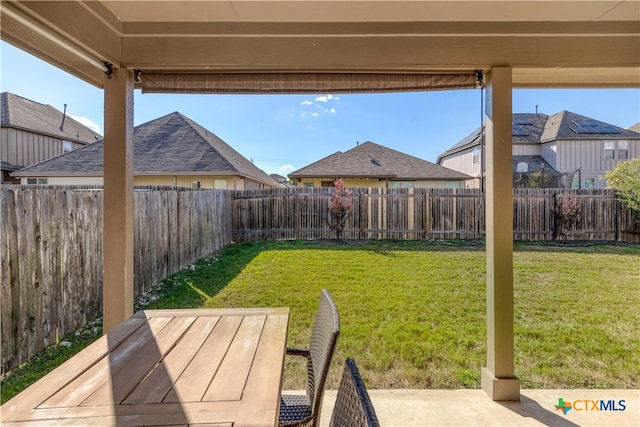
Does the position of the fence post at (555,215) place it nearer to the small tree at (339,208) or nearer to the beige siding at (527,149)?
the small tree at (339,208)

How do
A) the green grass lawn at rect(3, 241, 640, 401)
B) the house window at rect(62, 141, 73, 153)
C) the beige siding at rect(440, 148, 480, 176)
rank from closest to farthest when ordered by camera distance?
the green grass lawn at rect(3, 241, 640, 401), the house window at rect(62, 141, 73, 153), the beige siding at rect(440, 148, 480, 176)

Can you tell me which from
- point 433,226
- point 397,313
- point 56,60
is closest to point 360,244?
point 433,226

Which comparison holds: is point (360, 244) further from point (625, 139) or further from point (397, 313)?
point (625, 139)

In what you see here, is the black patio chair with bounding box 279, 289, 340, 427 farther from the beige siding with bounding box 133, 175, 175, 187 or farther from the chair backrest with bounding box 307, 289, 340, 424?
the beige siding with bounding box 133, 175, 175, 187

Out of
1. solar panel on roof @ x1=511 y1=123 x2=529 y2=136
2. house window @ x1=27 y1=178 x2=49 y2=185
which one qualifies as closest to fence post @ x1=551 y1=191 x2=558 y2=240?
solar panel on roof @ x1=511 y1=123 x2=529 y2=136

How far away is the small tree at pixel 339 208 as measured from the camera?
320 inches

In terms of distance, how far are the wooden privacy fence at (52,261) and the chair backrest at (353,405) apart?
264cm

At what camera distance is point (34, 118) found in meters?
6.75

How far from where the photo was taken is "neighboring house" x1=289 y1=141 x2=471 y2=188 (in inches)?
481

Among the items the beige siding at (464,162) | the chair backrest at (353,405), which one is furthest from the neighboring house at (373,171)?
the chair backrest at (353,405)

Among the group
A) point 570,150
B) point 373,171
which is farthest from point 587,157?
point 373,171

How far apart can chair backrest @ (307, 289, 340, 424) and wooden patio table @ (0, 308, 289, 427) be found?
0.15m

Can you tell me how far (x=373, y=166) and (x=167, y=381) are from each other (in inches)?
478

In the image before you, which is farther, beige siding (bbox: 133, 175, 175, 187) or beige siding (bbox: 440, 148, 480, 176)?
beige siding (bbox: 440, 148, 480, 176)
